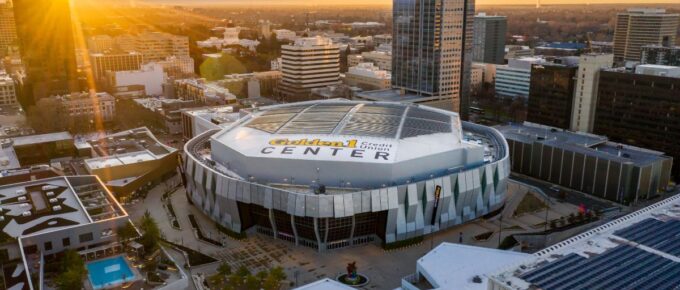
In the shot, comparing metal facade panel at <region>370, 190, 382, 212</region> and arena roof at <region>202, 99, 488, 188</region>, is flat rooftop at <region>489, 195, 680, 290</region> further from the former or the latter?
arena roof at <region>202, 99, 488, 188</region>

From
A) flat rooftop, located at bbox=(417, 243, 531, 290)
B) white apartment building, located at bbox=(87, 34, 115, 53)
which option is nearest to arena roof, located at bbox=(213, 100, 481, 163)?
flat rooftop, located at bbox=(417, 243, 531, 290)

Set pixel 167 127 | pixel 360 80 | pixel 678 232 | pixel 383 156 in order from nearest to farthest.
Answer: pixel 678 232 → pixel 383 156 → pixel 167 127 → pixel 360 80

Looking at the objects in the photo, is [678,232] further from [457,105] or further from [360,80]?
[360,80]

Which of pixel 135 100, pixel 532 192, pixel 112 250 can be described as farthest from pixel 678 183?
pixel 135 100

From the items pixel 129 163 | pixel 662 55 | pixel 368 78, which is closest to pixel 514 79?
pixel 662 55

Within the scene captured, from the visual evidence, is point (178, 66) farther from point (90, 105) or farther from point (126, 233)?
point (126, 233)

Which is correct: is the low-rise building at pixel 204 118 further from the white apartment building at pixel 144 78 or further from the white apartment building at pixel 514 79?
the white apartment building at pixel 514 79
